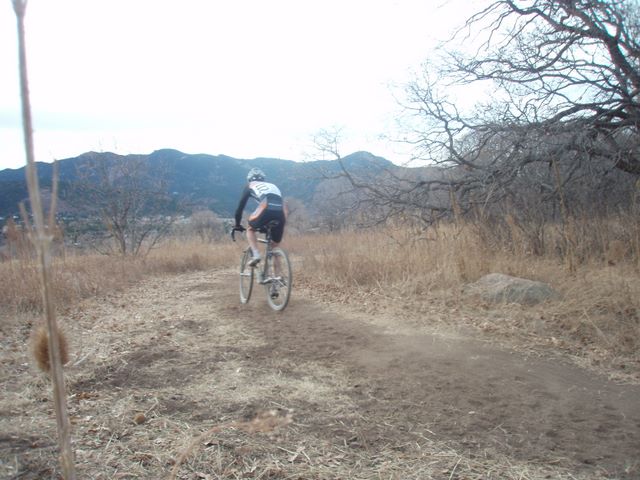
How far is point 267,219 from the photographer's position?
18.1 feet

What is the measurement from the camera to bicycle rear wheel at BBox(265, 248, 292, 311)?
5.41 meters

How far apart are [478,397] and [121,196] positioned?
33.5 ft

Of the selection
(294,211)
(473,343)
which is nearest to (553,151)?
(473,343)

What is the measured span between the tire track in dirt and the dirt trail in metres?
0.01

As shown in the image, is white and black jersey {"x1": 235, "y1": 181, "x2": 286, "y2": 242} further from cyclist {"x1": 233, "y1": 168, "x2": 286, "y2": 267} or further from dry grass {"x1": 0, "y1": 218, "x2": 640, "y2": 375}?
dry grass {"x1": 0, "y1": 218, "x2": 640, "y2": 375}

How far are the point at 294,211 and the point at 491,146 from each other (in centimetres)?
1446

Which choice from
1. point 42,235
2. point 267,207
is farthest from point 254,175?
point 42,235

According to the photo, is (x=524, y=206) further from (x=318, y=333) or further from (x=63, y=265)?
(x=63, y=265)

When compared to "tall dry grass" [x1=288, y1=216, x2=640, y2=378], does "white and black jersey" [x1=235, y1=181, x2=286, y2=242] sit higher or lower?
higher

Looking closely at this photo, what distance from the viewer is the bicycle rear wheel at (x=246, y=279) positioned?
5969mm

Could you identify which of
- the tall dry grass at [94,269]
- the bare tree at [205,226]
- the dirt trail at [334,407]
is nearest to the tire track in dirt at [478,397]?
the dirt trail at [334,407]

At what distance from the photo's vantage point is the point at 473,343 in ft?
12.7

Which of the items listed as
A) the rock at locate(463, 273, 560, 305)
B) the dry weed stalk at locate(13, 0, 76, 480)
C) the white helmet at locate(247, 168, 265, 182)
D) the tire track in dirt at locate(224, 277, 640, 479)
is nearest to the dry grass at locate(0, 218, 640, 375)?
the rock at locate(463, 273, 560, 305)

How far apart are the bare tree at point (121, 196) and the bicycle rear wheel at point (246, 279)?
5.18 m
